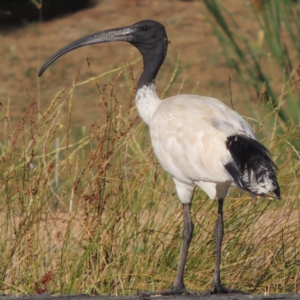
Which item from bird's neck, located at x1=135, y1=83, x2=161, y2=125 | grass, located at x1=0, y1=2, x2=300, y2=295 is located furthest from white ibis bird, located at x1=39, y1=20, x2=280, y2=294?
grass, located at x1=0, y1=2, x2=300, y2=295

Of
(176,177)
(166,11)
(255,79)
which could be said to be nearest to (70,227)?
(176,177)

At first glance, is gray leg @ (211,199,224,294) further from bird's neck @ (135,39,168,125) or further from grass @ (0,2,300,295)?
bird's neck @ (135,39,168,125)

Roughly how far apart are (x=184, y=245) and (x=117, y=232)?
36cm

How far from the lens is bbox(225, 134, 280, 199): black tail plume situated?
4188 millimetres

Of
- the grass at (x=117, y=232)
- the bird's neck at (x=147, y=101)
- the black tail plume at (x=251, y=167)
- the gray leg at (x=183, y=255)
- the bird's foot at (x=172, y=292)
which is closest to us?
the black tail plume at (x=251, y=167)

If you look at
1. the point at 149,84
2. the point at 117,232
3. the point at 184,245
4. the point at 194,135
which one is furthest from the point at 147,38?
the point at 184,245

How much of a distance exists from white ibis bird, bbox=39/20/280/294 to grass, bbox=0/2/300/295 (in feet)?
0.60

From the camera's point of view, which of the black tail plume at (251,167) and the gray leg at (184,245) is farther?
the gray leg at (184,245)

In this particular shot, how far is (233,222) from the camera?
16.7 feet

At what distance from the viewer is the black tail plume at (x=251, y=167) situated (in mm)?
4188

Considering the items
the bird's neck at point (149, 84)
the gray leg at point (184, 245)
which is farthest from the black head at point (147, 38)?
the gray leg at point (184, 245)

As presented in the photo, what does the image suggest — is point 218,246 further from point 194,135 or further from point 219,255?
point 194,135

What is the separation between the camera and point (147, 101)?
5.11 meters

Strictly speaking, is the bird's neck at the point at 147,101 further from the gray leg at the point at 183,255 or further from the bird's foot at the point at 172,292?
the bird's foot at the point at 172,292
